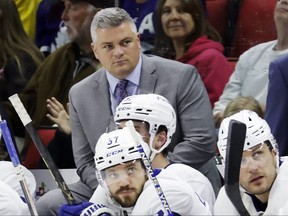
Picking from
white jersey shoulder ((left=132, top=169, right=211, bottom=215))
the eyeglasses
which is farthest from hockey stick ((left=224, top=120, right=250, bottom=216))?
the eyeglasses

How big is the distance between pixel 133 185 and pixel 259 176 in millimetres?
599

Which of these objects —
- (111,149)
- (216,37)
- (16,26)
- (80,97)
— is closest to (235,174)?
(111,149)

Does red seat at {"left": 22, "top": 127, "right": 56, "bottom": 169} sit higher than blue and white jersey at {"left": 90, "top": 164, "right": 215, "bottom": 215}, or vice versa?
blue and white jersey at {"left": 90, "top": 164, "right": 215, "bottom": 215}

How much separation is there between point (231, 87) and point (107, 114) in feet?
2.81

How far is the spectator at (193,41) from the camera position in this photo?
7.01 meters

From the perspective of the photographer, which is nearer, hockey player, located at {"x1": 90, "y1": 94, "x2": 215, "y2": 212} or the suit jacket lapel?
hockey player, located at {"x1": 90, "y1": 94, "x2": 215, "y2": 212}

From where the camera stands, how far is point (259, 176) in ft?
17.8

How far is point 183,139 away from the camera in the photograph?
630cm

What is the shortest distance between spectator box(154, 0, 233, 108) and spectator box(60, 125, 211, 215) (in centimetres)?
172

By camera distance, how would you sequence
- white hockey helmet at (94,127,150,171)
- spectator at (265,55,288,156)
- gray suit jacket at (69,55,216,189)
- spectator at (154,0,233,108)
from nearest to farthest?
1. white hockey helmet at (94,127,150,171)
2. spectator at (265,55,288,156)
3. gray suit jacket at (69,55,216,189)
4. spectator at (154,0,233,108)

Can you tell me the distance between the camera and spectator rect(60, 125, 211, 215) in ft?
16.9

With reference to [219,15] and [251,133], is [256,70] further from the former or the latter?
[251,133]

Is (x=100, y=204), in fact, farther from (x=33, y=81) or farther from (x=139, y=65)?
(x=33, y=81)

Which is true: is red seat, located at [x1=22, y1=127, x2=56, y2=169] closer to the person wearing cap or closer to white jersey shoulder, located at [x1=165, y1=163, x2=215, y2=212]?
the person wearing cap
